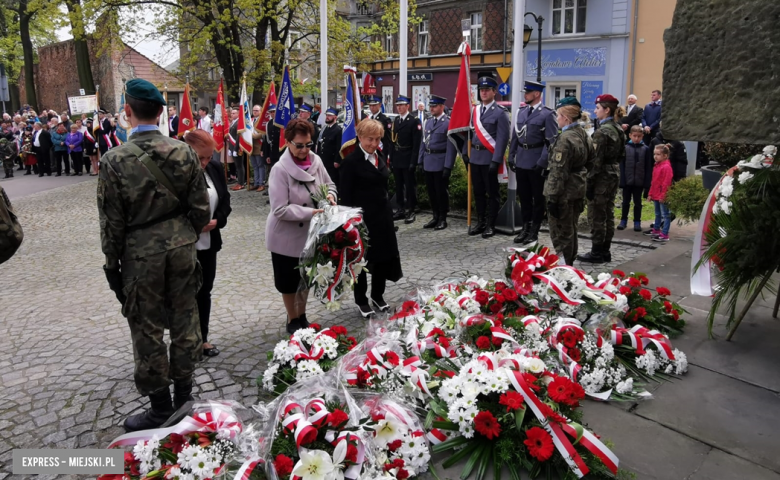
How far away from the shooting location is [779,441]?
3.12 metres

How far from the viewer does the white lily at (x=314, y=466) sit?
8.87ft

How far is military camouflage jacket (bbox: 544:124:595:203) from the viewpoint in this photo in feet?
20.6

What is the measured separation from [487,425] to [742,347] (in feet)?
7.78

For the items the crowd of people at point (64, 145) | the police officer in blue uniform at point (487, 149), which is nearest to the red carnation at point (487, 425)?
the police officer in blue uniform at point (487, 149)

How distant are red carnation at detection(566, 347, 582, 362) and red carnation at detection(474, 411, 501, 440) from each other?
3.46ft

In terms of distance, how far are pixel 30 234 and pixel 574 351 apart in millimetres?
10002

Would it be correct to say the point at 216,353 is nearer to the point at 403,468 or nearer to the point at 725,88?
the point at 403,468

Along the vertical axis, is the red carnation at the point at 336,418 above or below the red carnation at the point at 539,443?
above

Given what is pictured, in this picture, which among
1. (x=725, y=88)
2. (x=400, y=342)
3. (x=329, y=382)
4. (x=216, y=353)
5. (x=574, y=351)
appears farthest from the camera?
(x=216, y=353)

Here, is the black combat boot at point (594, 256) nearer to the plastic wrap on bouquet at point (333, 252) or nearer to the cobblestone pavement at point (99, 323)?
the cobblestone pavement at point (99, 323)

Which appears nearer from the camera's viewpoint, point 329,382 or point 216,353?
point 329,382

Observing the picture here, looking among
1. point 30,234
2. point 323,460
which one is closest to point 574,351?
point 323,460

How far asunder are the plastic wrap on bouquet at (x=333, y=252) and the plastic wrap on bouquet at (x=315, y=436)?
4.90ft

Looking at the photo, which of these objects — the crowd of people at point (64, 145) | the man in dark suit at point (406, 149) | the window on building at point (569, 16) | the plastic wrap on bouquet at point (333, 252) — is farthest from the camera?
the window on building at point (569, 16)
